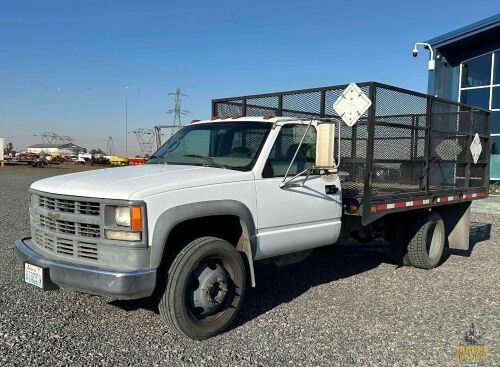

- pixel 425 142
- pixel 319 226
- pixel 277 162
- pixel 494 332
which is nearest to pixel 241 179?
pixel 277 162

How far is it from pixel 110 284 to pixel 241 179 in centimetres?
152

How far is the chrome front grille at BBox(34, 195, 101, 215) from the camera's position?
13.2 feet

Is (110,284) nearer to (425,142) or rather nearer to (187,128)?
(187,128)

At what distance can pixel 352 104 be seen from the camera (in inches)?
224

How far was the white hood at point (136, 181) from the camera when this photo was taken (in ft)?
13.0

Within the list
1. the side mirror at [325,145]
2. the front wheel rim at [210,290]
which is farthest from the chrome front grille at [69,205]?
the side mirror at [325,145]

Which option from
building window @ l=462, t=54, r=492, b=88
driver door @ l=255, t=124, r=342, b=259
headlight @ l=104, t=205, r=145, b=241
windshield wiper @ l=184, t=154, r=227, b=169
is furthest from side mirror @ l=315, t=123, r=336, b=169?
building window @ l=462, t=54, r=492, b=88

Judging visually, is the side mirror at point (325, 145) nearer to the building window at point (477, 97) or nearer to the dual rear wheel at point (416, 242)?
the dual rear wheel at point (416, 242)

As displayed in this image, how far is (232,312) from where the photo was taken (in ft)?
14.9

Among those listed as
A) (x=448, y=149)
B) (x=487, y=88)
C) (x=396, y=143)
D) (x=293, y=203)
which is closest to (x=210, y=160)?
(x=293, y=203)

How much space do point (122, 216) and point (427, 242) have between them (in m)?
5.13

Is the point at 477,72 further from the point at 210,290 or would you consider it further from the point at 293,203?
the point at 210,290

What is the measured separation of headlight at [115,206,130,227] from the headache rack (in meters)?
2.75

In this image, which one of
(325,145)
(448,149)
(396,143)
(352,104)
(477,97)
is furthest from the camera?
(477,97)
